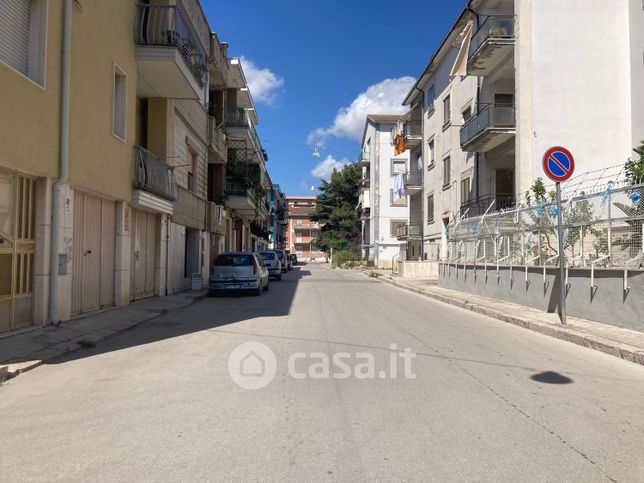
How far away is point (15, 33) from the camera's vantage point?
27.9ft

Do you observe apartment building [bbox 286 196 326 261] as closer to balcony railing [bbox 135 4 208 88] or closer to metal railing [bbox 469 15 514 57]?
metal railing [bbox 469 15 514 57]

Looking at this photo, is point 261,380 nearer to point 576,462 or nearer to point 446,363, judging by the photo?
point 446,363

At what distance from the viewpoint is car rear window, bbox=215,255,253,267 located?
18.6 metres

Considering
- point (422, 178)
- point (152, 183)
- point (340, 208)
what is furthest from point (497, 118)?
point (340, 208)

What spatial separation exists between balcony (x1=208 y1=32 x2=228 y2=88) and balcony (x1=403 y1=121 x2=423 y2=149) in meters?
17.2

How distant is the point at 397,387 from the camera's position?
226 inches

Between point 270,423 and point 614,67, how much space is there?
2229 cm

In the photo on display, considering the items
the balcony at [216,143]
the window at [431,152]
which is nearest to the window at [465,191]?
the window at [431,152]

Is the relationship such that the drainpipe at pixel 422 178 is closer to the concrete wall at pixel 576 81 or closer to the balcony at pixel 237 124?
the balcony at pixel 237 124

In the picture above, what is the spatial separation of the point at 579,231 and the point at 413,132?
29.5 metres

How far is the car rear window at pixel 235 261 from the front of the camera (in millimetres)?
18612

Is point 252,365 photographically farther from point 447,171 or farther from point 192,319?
point 447,171

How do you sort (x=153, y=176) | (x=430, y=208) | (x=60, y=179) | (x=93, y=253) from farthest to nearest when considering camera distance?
(x=430, y=208), (x=153, y=176), (x=93, y=253), (x=60, y=179)

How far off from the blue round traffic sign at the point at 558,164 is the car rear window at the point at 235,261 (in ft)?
36.6
